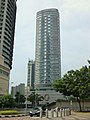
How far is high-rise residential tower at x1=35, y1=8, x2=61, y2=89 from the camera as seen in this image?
533 feet

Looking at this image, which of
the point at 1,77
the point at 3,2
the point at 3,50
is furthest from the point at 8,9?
the point at 1,77

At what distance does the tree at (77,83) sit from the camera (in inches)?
2189

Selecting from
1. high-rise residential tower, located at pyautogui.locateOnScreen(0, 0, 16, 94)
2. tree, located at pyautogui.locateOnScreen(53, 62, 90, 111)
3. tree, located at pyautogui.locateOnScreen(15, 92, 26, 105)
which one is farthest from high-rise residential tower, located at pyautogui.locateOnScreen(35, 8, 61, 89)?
tree, located at pyautogui.locateOnScreen(53, 62, 90, 111)

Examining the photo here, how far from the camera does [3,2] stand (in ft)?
414

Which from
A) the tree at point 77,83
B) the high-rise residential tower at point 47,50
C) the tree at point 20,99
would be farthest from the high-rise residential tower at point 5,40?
the tree at point 77,83

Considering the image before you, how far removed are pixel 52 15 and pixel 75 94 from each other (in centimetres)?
12899

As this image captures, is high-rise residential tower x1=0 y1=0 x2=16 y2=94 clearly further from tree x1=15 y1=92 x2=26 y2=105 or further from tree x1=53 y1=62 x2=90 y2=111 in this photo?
tree x1=53 y1=62 x2=90 y2=111

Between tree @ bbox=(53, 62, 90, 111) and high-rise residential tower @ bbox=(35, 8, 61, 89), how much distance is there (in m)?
95.2

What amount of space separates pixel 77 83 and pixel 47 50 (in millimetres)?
110316

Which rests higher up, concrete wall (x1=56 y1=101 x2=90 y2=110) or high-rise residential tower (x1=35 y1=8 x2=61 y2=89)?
high-rise residential tower (x1=35 y1=8 x2=61 y2=89)

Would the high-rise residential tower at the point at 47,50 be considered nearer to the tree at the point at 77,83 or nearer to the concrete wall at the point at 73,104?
the concrete wall at the point at 73,104

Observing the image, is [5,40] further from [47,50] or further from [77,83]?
[77,83]

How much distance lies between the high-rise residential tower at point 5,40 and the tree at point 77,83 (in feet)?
177

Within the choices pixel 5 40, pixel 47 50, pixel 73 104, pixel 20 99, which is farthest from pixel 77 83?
pixel 47 50
